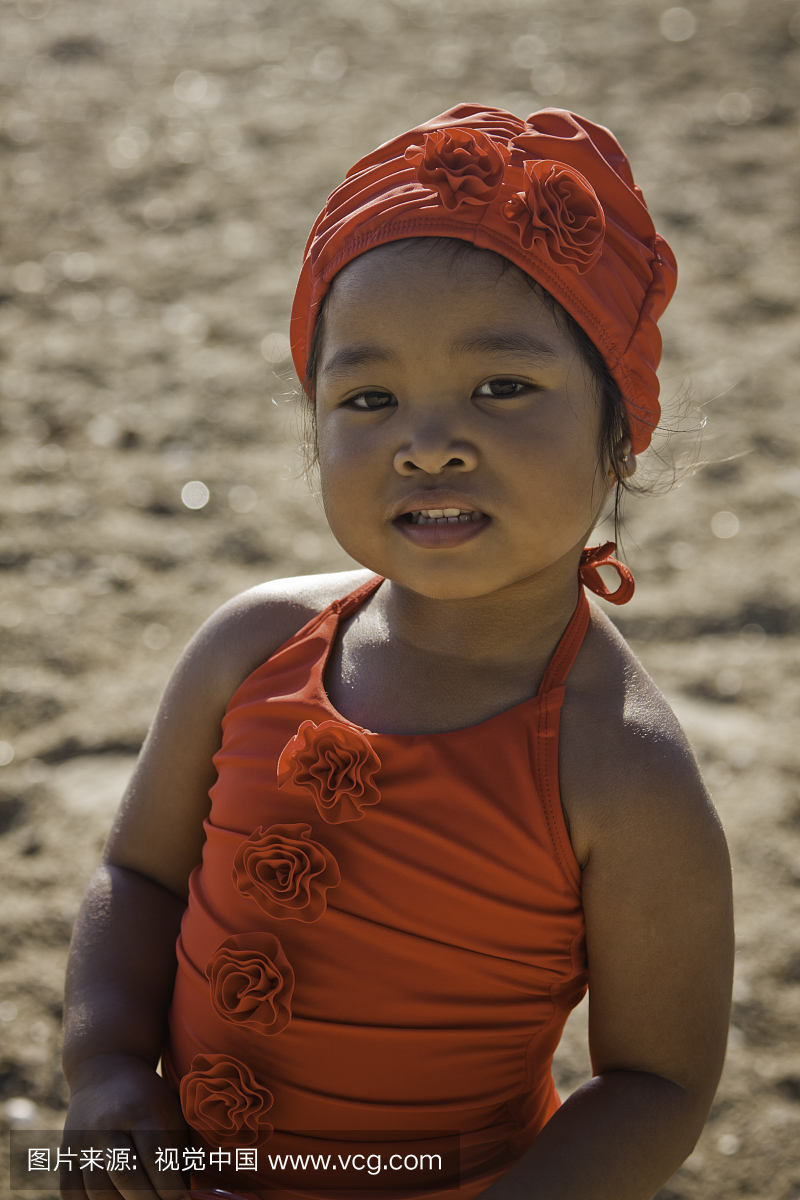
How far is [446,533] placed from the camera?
57.8 inches

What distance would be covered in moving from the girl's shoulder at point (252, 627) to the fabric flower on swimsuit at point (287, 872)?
30 cm

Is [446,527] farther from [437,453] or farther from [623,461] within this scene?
[623,461]

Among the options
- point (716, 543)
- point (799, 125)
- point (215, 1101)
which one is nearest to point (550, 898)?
point (215, 1101)

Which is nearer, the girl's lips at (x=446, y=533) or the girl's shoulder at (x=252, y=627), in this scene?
the girl's lips at (x=446, y=533)

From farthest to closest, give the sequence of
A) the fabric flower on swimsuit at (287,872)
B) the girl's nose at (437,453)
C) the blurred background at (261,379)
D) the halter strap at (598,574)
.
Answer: the blurred background at (261,379) < the halter strap at (598,574) < the fabric flower on swimsuit at (287,872) < the girl's nose at (437,453)

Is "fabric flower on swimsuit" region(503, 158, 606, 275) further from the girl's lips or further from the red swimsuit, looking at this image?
the red swimsuit

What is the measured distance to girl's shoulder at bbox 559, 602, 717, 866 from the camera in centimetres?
148

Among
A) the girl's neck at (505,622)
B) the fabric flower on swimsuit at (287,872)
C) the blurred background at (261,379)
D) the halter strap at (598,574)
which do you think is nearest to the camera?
the fabric flower on swimsuit at (287,872)

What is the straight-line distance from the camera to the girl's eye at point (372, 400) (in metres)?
1.52

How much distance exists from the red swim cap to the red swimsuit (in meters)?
0.42

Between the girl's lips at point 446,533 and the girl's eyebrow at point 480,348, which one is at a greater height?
the girl's eyebrow at point 480,348

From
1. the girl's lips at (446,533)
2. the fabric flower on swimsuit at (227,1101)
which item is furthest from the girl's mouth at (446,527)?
the fabric flower on swimsuit at (227,1101)

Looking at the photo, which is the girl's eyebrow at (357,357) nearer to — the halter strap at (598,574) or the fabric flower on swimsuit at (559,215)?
the fabric flower on swimsuit at (559,215)

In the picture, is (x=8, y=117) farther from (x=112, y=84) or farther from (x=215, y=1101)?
(x=215, y=1101)
